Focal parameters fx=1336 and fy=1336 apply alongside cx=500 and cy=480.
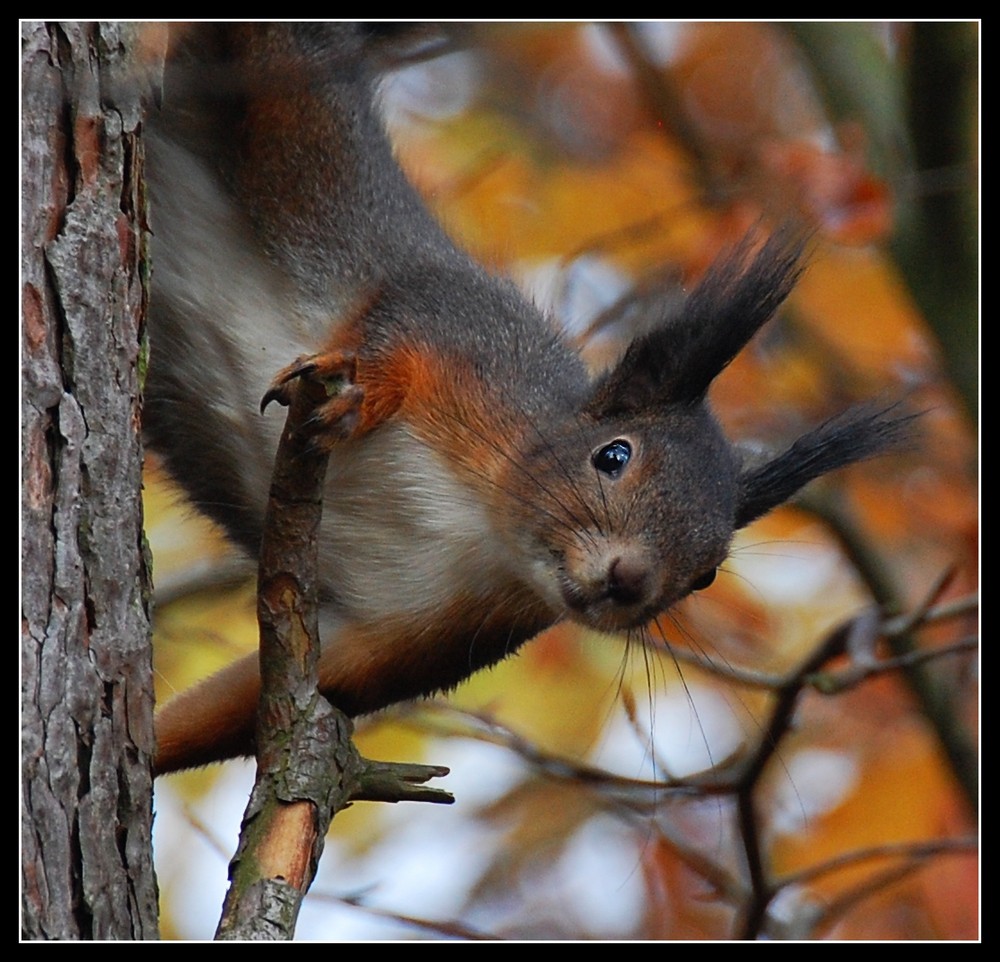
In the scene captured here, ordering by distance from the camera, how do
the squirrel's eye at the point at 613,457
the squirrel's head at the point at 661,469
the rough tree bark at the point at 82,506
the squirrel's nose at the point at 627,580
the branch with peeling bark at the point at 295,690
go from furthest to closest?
the squirrel's eye at the point at 613,457, the squirrel's head at the point at 661,469, the squirrel's nose at the point at 627,580, the branch with peeling bark at the point at 295,690, the rough tree bark at the point at 82,506

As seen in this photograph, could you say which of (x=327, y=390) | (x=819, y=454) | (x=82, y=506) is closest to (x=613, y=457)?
(x=819, y=454)

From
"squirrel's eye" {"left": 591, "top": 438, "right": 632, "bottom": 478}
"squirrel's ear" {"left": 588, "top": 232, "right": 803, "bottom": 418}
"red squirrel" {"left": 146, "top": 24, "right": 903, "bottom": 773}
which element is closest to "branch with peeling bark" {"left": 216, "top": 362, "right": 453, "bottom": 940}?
"red squirrel" {"left": 146, "top": 24, "right": 903, "bottom": 773}

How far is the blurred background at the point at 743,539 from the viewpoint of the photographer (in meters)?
3.96

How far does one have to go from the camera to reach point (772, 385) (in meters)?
6.15

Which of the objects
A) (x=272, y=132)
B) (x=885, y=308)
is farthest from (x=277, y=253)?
(x=885, y=308)

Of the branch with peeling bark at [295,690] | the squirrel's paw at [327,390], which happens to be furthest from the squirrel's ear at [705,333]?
the branch with peeling bark at [295,690]

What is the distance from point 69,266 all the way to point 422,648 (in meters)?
1.51

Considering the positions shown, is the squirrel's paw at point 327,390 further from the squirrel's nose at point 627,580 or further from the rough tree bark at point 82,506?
the squirrel's nose at point 627,580

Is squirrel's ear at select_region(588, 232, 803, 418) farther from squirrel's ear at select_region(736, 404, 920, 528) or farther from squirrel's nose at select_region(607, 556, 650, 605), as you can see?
squirrel's nose at select_region(607, 556, 650, 605)

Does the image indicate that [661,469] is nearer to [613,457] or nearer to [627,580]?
[613,457]

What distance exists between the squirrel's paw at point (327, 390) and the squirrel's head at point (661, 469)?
2.57 feet

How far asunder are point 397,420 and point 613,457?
58 cm

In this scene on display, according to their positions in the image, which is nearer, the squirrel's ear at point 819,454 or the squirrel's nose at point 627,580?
the squirrel's nose at point 627,580

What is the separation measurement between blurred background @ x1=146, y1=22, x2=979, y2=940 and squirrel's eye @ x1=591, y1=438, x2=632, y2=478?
0.48m
